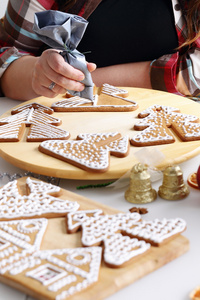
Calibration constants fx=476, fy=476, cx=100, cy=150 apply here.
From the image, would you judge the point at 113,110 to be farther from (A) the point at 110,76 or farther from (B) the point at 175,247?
(B) the point at 175,247

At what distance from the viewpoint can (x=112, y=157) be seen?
0.97 metres

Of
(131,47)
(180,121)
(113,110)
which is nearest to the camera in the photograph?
(180,121)

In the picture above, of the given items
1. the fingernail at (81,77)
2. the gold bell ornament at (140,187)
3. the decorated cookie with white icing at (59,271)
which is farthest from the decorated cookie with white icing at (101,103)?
the decorated cookie with white icing at (59,271)

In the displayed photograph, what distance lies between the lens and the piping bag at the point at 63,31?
1.06 metres

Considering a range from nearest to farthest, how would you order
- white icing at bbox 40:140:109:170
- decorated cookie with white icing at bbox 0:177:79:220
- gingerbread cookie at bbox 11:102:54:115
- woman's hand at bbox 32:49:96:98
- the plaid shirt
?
decorated cookie with white icing at bbox 0:177:79:220 < white icing at bbox 40:140:109:170 < woman's hand at bbox 32:49:96:98 < gingerbread cookie at bbox 11:102:54:115 < the plaid shirt

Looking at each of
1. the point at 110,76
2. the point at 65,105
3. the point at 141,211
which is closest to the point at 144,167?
the point at 141,211

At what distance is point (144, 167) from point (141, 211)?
0.09 meters

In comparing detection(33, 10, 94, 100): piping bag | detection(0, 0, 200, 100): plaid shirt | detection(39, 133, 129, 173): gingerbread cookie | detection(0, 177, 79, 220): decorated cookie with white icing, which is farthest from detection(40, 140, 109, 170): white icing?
detection(0, 0, 200, 100): plaid shirt

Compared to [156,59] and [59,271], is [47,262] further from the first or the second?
[156,59]

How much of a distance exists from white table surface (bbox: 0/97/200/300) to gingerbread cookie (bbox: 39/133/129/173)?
5 centimetres

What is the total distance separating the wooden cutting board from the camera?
597 millimetres

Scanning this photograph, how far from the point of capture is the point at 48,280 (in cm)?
60

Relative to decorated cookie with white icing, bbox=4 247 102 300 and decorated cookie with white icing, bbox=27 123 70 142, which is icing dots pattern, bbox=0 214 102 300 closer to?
decorated cookie with white icing, bbox=4 247 102 300

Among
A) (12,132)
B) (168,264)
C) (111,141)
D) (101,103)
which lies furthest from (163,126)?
(168,264)
